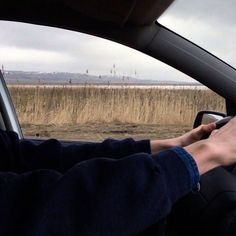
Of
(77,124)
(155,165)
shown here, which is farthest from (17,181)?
(77,124)

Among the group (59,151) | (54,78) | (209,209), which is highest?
(54,78)

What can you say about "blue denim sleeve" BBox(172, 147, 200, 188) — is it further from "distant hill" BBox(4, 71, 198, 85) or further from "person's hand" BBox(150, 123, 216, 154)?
"distant hill" BBox(4, 71, 198, 85)

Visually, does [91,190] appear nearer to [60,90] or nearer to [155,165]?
[155,165]

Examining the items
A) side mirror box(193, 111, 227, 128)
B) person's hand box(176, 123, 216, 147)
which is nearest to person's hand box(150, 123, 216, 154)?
person's hand box(176, 123, 216, 147)

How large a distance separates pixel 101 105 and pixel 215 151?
2.85 metres

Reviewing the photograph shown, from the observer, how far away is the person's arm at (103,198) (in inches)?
36.6

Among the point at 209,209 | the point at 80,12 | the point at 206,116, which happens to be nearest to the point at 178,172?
the point at 209,209

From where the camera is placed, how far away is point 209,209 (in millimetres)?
1467

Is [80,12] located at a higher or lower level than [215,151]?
higher

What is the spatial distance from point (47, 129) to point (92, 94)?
17.1 inches

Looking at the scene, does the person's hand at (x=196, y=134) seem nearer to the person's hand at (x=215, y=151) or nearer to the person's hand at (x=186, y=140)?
the person's hand at (x=186, y=140)

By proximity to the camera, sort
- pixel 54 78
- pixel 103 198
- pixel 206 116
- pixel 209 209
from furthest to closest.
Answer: pixel 54 78 → pixel 206 116 → pixel 209 209 → pixel 103 198

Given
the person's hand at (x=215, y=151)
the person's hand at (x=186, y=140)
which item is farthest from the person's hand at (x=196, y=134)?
the person's hand at (x=215, y=151)

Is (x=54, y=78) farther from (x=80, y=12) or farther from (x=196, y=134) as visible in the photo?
(x=196, y=134)
